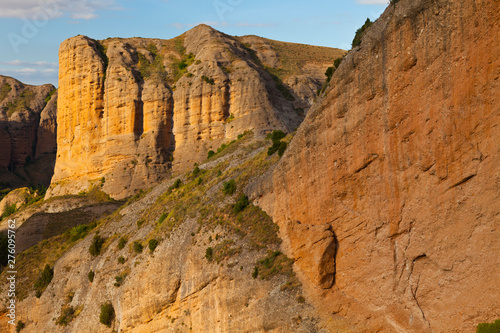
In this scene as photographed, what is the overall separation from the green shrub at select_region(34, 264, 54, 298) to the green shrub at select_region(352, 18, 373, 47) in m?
41.8

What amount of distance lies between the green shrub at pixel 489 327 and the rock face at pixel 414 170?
0.51 metres

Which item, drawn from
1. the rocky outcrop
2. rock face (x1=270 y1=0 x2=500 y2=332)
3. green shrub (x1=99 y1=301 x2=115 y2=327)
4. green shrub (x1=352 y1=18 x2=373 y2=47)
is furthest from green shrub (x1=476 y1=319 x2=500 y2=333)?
the rocky outcrop

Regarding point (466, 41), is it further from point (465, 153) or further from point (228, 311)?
point (228, 311)

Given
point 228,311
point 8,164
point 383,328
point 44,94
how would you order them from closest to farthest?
point 383,328 → point 228,311 → point 8,164 → point 44,94

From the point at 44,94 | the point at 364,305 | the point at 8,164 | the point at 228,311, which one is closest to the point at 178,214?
the point at 228,311

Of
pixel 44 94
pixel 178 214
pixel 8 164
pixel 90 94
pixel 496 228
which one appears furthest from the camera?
pixel 44 94

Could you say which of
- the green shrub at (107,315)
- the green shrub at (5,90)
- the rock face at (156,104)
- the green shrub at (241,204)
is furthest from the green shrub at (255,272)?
the green shrub at (5,90)

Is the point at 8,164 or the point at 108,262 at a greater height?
the point at 8,164

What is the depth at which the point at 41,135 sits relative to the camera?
513 feet

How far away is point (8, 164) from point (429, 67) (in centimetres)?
13840

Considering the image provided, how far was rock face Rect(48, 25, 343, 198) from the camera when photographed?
86750 millimetres

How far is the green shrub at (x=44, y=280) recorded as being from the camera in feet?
206

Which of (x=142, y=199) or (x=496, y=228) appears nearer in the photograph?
(x=496, y=228)

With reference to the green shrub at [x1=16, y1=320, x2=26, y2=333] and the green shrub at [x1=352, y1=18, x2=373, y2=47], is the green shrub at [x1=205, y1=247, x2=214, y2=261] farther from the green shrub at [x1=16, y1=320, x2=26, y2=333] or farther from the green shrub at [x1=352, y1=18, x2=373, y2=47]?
the green shrub at [x1=16, y1=320, x2=26, y2=333]
